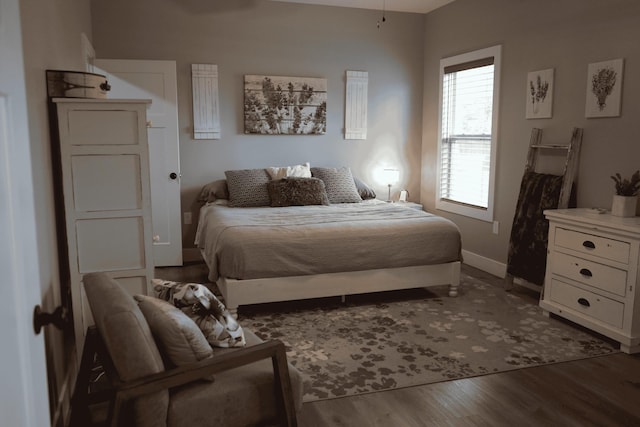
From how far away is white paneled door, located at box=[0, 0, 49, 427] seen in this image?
0.92 meters

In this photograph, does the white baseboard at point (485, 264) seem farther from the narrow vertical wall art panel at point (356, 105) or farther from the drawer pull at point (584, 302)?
the narrow vertical wall art panel at point (356, 105)

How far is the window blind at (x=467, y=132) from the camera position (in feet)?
16.5

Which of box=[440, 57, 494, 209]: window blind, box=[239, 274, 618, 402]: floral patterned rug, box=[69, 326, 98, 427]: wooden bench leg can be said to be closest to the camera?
box=[69, 326, 98, 427]: wooden bench leg

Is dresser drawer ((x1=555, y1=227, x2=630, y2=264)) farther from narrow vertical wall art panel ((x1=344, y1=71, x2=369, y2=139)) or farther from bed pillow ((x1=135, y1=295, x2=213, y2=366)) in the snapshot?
narrow vertical wall art panel ((x1=344, y1=71, x2=369, y2=139))

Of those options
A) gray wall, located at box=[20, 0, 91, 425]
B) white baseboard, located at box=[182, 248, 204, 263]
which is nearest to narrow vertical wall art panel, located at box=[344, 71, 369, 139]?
white baseboard, located at box=[182, 248, 204, 263]

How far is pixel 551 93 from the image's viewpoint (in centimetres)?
415

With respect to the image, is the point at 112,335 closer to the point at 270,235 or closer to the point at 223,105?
the point at 270,235

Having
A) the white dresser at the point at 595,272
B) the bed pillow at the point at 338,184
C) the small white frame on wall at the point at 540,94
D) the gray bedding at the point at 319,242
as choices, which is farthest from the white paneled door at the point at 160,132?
the white dresser at the point at 595,272

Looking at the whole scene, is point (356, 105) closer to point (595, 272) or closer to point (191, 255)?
point (191, 255)

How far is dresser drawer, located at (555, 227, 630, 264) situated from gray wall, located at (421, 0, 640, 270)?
456 millimetres

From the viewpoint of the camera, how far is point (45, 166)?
2.35 metres

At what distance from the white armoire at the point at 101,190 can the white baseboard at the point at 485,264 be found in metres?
3.35

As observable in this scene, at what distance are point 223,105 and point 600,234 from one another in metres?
3.75

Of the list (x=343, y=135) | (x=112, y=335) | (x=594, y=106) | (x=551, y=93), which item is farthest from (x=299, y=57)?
(x=112, y=335)
